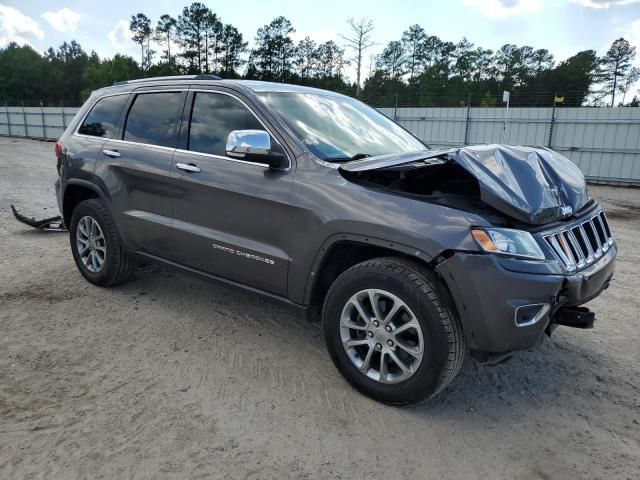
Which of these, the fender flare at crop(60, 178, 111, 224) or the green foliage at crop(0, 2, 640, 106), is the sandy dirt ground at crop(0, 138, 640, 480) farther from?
the green foliage at crop(0, 2, 640, 106)

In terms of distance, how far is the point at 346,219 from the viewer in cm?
293

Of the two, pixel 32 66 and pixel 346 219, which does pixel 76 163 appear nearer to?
pixel 346 219

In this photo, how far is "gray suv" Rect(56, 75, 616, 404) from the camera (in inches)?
102

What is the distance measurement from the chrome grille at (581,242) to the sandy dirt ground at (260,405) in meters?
0.89

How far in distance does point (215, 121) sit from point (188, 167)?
401 millimetres

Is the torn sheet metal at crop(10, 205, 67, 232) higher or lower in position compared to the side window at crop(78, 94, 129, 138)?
lower

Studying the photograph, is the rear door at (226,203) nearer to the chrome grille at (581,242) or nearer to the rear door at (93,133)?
the rear door at (93,133)

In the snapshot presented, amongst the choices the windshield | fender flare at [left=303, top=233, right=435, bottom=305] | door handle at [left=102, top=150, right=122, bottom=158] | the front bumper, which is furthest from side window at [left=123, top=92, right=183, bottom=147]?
the front bumper

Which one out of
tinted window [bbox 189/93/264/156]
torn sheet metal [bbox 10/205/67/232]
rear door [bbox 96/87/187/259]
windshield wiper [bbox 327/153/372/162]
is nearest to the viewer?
windshield wiper [bbox 327/153/372/162]

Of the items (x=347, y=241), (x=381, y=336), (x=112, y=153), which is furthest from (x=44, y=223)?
(x=381, y=336)

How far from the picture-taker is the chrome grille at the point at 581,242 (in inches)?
107

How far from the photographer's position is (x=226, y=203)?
3508 millimetres

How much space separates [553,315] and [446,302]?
0.57 metres

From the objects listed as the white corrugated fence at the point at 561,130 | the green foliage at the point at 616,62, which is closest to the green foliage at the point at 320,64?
the green foliage at the point at 616,62
